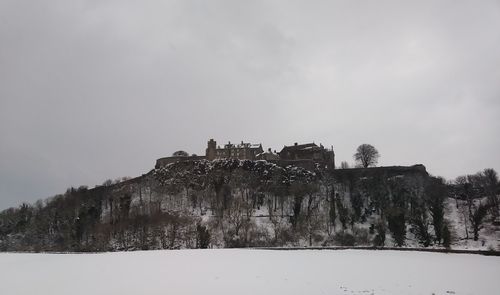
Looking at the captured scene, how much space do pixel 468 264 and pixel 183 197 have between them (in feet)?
280

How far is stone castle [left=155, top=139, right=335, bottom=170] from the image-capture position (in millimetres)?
128125

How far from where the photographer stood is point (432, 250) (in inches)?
1925

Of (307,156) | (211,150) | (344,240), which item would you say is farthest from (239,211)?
(211,150)

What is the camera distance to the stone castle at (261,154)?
12812 cm

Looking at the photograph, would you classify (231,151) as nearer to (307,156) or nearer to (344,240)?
(307,156)

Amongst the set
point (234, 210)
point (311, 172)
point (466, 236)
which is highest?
point (311, 172)

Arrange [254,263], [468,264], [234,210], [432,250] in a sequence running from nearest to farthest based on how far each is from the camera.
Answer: [468,264], [254,263], [432,250], [234,210]

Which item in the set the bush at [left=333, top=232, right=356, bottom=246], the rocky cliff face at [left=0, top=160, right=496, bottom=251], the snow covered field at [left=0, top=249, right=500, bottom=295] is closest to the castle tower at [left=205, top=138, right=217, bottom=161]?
the rocky cliff face at [left=0, top=160, right=496, bottom=251]

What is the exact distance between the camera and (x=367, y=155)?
5226 inches

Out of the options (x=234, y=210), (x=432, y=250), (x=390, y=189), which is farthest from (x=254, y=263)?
(x=390, y=189)

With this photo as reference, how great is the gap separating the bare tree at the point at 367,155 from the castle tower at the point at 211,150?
4083 centimetres

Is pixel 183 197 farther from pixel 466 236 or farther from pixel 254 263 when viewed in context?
pixel 254 263

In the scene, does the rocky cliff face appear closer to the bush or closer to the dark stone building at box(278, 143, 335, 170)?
the bush

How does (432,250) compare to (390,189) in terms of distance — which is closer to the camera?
(432,250)
